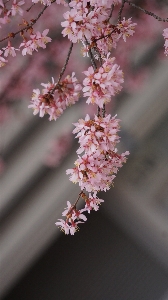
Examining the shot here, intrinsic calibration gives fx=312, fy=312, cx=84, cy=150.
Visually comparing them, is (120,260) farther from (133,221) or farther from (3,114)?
(3,114)

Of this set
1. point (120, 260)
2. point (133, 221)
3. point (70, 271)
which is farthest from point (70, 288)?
point (133, 221)

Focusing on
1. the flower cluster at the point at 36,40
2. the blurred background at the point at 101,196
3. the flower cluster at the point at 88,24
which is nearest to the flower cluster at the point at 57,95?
the flower cluster at the point at 88,24

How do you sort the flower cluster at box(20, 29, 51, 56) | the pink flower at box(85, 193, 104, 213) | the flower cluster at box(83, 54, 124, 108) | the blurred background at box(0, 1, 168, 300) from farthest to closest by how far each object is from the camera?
the blurred background at box(0, 1, 168, 300)
the pink flower at box(85, 193, 104, 213)
the flower cluster at box(20, 29, 51, 56)
the flower cluster at box(83, 54, 124, 108)

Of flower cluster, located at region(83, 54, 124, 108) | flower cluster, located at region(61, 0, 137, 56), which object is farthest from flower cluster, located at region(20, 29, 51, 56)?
flower cluster, located at region(83, 54, 124, 108)

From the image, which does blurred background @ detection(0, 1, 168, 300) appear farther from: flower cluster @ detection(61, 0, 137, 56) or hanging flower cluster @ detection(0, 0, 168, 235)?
hanging flower cluster @ detection(0, 0, 168, 235)

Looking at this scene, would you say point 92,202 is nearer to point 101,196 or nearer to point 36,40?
point 36,40

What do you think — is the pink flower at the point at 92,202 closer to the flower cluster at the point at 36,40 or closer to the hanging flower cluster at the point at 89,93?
the hanging flower cluster at the point at 89,93

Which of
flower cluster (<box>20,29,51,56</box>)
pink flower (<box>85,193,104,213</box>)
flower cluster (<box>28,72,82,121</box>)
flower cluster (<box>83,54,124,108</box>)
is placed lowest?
pink flower (<box>85,193,104,213</box>)

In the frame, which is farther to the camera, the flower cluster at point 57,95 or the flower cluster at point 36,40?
the flower cluster at point 36,40
